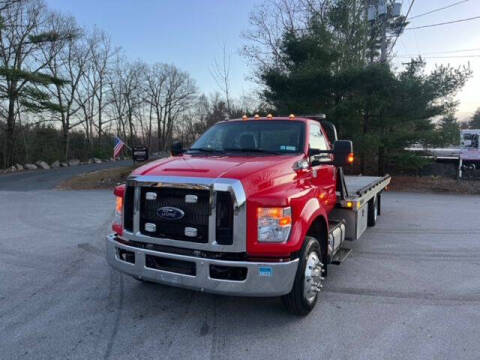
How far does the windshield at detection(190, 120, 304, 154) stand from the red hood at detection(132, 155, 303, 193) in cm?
31

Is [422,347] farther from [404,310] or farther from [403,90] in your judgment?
[403,90]

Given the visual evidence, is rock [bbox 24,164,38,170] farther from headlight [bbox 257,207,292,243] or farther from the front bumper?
headlight [bbox 257,207,292,243]

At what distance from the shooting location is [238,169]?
3410 millimetres

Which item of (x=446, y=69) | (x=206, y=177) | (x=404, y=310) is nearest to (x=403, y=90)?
(x=446, y=69)

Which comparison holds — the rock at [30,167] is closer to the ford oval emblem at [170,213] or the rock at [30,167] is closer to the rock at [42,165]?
the rock at [42,165]

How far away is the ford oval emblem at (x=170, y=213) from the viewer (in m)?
3.31

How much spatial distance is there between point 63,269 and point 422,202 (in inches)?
412

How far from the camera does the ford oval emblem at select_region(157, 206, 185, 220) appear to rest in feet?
10.9

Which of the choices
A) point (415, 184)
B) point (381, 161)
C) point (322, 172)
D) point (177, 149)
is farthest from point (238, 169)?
point (381, 161)

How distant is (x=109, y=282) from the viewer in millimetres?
4590

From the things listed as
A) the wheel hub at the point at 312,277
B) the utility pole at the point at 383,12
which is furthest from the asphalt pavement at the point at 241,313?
the utility pole at the point at 383,12

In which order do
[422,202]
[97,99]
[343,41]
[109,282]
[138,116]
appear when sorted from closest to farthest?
[109,282] < [422,202] < [343,41] < [97,99] < [138,116]

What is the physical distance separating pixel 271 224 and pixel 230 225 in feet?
1.20

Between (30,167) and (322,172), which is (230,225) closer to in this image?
(322,172)
